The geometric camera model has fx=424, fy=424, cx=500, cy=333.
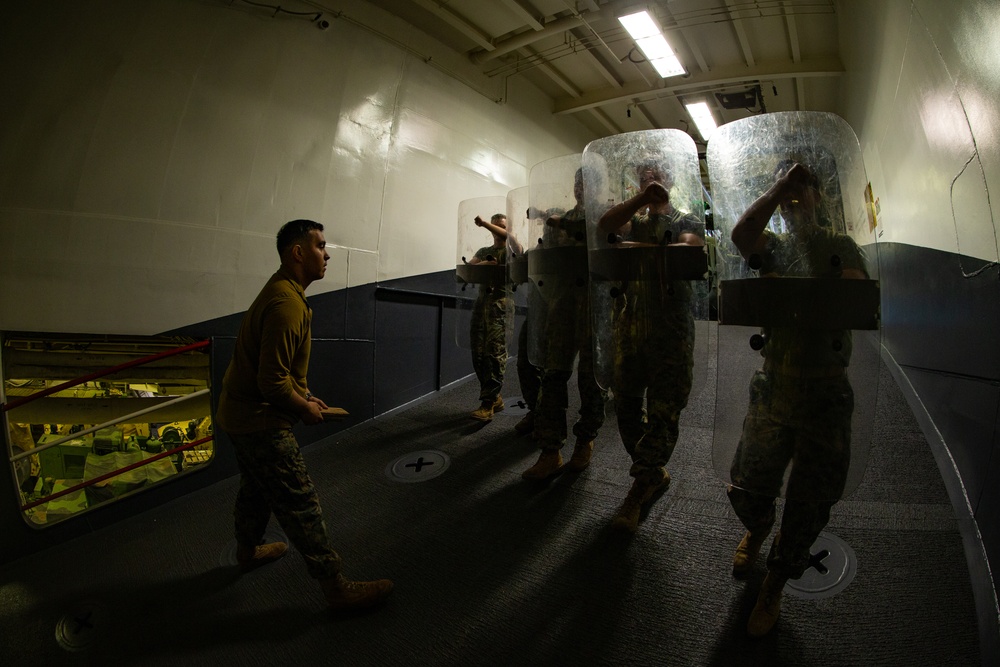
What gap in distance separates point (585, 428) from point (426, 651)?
140 centimetres

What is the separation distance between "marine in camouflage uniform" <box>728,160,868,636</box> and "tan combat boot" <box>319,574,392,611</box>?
4.43 feet

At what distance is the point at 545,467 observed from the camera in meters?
2.44

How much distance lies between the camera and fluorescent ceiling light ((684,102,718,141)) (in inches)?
241

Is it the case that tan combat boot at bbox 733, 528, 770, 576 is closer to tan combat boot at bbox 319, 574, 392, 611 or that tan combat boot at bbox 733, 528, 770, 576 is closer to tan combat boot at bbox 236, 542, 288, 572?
tan combat boot at bbox 319, 574, 392, 611

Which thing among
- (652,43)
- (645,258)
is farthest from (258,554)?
(652,43)

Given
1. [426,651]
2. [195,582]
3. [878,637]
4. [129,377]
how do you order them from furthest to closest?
[129,377]
[195,582]
[426,651]
[878,637]

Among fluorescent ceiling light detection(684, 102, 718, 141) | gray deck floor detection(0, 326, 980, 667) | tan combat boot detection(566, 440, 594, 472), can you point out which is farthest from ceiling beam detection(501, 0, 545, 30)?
gray deck floor detection(0, 326, 980, 667)

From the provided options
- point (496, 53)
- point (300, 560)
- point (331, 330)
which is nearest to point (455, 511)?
point (300, 560)

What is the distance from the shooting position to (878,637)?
133 cm

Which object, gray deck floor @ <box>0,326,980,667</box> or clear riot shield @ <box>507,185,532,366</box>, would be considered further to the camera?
clear riot shield @ <box>507,185,532,366</box>

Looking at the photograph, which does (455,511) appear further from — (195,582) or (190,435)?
(190,435)

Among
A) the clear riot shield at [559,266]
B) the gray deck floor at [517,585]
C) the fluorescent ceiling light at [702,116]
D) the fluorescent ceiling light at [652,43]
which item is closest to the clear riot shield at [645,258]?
the clear riot shield at [559,266]

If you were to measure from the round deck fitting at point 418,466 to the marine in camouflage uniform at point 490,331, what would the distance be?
0.66 metres

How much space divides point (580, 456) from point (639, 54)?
512cm
